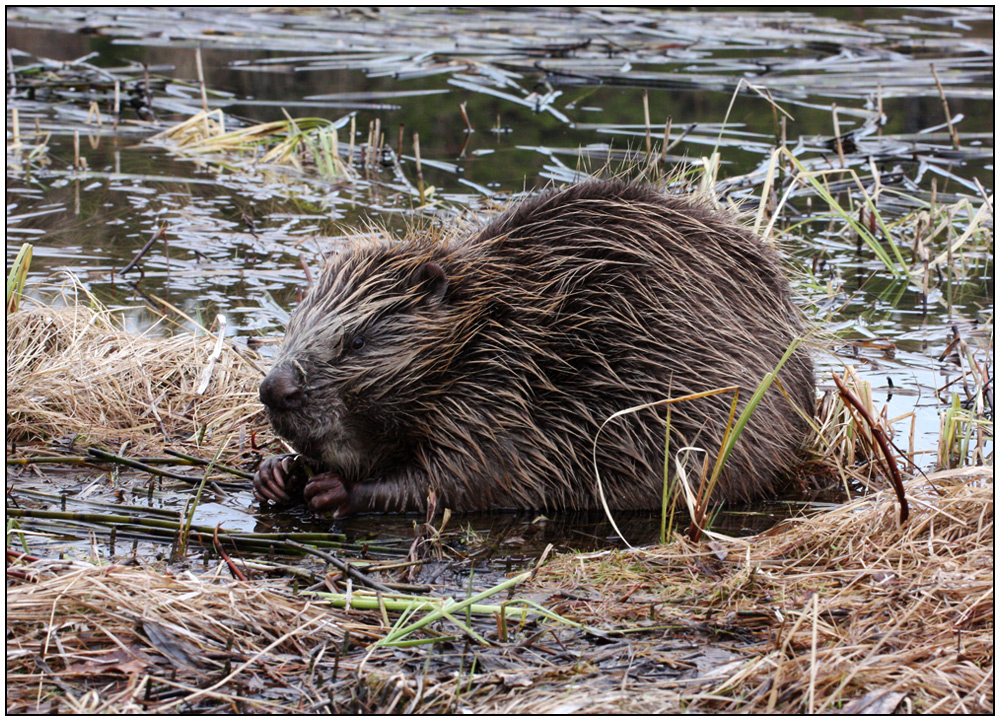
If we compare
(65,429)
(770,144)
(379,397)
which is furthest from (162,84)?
(379,397)

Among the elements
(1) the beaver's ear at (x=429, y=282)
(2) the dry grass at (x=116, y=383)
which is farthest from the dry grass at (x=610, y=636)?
(2) the dry grass at (x=116, y=383)

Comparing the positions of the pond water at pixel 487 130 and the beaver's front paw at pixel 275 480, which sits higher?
the pond water at pixel 487 130

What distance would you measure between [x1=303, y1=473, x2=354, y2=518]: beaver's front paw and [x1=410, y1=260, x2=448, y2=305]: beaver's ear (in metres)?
0.78

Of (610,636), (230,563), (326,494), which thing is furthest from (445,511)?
(610,636)

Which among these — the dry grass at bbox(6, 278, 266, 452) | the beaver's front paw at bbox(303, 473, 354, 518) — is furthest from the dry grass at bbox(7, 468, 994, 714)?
the dry grass at bbox(6, 278, 266, 452)

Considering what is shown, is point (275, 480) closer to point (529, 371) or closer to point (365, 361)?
point (365, 361)

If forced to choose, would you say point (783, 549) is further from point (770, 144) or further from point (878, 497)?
point (770, 144)

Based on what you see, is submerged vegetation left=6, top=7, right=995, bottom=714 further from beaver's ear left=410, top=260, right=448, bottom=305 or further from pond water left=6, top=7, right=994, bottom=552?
beaver's ear left=410, top=260, right=448, bottom=305

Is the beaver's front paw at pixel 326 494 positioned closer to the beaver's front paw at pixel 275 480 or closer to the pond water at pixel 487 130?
the beaver's front paw at pixel 275 480

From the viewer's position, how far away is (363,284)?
13.9ft

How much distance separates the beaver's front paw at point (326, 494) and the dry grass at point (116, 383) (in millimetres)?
610

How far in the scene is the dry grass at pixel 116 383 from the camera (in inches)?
181

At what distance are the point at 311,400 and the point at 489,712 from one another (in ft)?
5.57

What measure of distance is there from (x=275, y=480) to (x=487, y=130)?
21.4 feet
